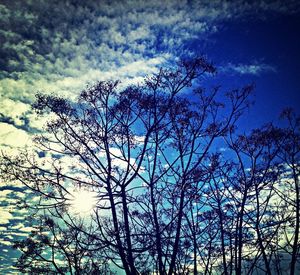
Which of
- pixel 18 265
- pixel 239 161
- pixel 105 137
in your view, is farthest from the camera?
pixel 18 265

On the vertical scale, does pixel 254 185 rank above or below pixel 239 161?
below

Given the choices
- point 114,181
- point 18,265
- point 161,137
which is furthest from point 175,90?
point 18,265

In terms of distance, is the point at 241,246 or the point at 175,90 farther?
the point at 241,246

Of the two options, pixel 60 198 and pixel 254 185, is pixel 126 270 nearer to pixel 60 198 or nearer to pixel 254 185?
pixel 60 198

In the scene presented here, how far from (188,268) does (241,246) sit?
480cm

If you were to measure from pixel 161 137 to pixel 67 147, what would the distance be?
14.0ft

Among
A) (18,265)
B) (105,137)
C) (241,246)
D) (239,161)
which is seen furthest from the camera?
(18,265)

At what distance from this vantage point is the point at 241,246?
13875mm

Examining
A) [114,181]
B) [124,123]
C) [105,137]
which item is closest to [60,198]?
[114,181]

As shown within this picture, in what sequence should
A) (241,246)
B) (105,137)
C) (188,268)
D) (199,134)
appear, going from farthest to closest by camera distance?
(188,268) < (241,246) < (199,134) < (105,137)

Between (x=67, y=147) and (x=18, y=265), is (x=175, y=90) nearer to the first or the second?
(x=67, y=147)

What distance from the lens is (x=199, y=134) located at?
11.5 meters

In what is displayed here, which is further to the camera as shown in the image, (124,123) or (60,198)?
(124,123)

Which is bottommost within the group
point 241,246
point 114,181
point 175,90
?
point 241,246
